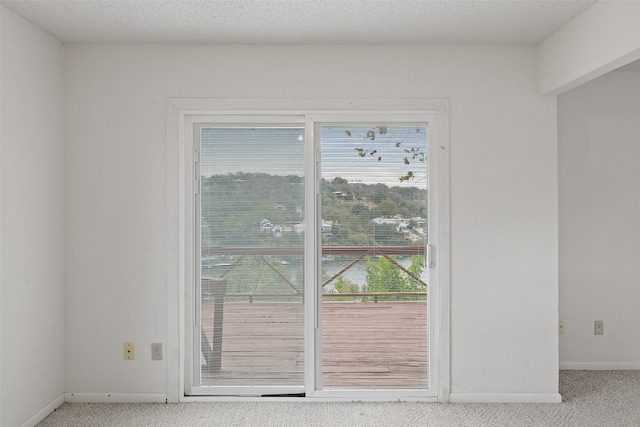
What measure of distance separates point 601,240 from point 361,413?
7.95 ft

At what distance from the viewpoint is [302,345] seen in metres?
3.61

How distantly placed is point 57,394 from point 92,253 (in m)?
0.94

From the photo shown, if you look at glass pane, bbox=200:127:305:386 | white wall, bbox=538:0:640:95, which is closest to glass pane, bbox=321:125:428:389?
glass pane, bbox=200:127:305:386

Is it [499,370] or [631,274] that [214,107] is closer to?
[499,370]

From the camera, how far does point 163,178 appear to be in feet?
11.6

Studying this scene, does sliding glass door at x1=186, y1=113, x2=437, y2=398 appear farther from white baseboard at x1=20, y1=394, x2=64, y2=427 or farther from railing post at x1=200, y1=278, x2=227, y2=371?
white baseboard at x1=20, y1=394, x2=64, y2=427

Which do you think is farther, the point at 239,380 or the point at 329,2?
the point at 239,380

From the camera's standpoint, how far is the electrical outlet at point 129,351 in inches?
139

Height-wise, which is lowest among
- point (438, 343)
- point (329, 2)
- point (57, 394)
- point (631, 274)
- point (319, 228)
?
point (57, 394)

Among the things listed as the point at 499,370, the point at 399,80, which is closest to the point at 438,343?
the point at 499,370

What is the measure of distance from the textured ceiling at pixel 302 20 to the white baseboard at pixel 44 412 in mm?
2342

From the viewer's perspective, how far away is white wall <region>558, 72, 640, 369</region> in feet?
13.8

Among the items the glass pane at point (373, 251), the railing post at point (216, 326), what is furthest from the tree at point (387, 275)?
the railing post at point (216, 326)

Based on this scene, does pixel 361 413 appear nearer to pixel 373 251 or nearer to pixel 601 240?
pixel 373 251
